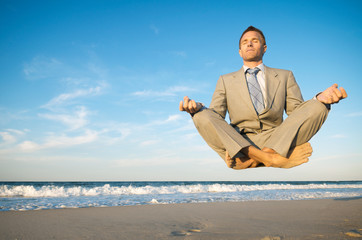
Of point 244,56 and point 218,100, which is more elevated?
point 244,56

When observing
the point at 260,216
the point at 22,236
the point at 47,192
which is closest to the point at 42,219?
the point at 22,236

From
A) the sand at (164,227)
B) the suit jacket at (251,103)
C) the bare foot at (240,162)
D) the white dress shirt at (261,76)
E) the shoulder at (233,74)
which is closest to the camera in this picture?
the bare foot at (240,162)

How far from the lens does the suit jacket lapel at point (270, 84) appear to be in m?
2.45

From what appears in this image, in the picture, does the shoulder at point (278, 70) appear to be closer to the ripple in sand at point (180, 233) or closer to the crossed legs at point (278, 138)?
the crossed legs at point (278, 138)

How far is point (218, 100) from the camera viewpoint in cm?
262

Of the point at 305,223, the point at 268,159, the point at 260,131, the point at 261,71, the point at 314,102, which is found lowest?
the point at 305,223

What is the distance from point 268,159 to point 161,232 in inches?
130

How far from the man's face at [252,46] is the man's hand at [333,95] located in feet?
2.63

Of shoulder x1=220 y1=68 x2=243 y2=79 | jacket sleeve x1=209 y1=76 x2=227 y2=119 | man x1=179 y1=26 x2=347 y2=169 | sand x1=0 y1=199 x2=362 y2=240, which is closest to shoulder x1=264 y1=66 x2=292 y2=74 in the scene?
man x1=179 y1=26 x2=347 y2=169

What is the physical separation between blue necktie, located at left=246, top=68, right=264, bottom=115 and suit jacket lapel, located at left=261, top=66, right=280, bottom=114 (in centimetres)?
6

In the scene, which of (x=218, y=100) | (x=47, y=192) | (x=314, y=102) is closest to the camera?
(x=314, y=102)

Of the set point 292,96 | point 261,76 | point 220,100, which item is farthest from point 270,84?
point 220,100

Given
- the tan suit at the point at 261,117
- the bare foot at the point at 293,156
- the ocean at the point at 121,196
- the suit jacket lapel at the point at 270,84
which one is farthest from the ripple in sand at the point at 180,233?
the ocean at the point at 121,196

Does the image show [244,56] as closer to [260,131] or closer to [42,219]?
[260,131]
